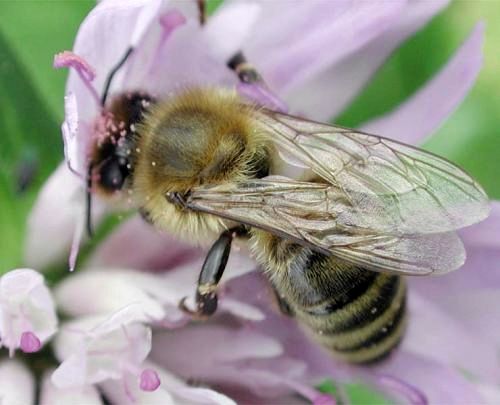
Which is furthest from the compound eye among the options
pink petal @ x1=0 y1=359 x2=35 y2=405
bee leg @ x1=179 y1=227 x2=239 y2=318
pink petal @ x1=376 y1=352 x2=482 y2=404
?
pink petal @ x1=376 y1=352 x2=482 y2=404

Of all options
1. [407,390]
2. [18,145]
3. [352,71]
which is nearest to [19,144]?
[18,145]

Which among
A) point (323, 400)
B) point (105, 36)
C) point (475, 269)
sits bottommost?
point (323, 400)

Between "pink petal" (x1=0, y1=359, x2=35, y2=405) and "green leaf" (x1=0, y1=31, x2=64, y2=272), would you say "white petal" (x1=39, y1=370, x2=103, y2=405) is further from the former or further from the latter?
"green leaf" (x1=0, y1=31, x2=64, y2=272)

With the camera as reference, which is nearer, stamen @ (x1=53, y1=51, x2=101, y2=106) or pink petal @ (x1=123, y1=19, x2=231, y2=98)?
stamen @ (x1=53, y1=51, x2=101, y2=106)

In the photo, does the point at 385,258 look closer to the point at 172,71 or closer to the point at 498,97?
the point at 172,71

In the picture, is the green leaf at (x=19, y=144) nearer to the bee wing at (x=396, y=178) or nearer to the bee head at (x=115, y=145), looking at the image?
the bee head at (x=115, y=145)

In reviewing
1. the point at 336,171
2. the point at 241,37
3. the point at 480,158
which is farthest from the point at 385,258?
the point at 480,158

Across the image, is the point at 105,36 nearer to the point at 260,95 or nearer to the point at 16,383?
the point at 260,95
